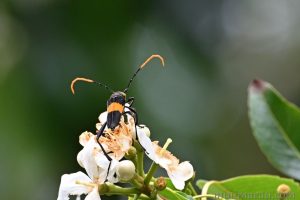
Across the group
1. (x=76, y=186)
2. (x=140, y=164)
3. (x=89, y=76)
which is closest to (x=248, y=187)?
(x=140, y=164)

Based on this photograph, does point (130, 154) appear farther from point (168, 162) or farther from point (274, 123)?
point (274, 123)

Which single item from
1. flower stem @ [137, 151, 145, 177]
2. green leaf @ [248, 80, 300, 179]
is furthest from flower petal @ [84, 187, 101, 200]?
green leaf @ [248, 80, 300, 179]

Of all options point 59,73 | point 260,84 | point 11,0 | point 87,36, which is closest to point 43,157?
point 59,73

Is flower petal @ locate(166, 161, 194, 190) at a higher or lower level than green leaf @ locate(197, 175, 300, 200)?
higher

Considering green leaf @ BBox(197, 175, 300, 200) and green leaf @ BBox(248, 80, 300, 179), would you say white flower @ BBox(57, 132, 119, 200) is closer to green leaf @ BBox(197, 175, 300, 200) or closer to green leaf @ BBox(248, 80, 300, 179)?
green leaf @ BBox(197, 175, 300, 200)

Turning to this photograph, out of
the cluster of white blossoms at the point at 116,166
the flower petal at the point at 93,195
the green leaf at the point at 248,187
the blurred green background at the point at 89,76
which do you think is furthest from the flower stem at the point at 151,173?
the blurred green background at the point at 89,76

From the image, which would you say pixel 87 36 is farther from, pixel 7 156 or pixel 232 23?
pixel 232 23
